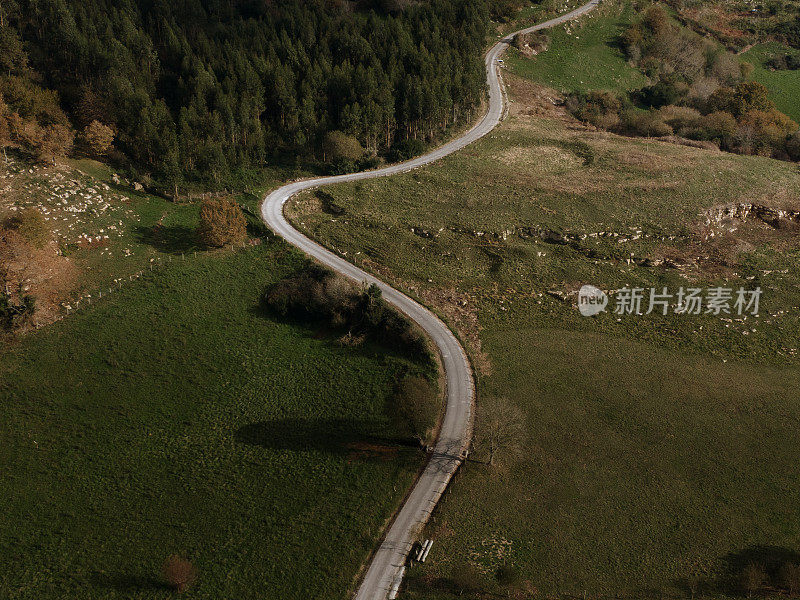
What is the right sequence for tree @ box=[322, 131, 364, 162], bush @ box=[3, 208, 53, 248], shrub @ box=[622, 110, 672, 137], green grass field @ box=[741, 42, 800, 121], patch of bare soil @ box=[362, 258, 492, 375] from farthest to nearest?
green grass field @ box=[741, 42, 800, 121]
shrub @ box=[622, 110, 672, 137]
tree @ box=[322, 131, 364, 162]
bush @ box=[3, 208, 53, 248]
patch of bare soil @ box=[362, 258, 492, 375]

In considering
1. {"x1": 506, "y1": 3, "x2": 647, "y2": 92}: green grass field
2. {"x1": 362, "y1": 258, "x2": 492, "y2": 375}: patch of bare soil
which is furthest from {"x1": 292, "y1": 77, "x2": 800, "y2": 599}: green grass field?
{"x1": 506, "y1": 3, "x2": 647, "y2": 92}: green grass field

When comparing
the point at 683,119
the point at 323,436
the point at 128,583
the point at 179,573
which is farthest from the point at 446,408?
the point at 683,119

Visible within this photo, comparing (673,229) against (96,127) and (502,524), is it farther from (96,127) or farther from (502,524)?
(96,127)

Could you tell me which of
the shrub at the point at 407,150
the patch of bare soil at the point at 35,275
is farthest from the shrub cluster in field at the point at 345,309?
the shrub at the point at 407,150

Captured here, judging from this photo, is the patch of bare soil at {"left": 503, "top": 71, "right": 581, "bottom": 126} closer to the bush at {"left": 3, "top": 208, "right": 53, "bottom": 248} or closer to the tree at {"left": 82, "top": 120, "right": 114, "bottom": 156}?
the tree at {"left": 82, "top": 120, "right": 114, "bottom": 156}

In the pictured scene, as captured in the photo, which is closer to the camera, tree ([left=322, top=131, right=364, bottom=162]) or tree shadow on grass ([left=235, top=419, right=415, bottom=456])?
tree shadow on grass ([left=235, top=419, right=415, bottom=456])

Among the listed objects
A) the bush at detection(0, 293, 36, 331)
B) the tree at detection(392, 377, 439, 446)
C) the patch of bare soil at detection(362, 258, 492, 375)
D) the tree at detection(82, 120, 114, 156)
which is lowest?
the tree at detection(392, 377, 439, 446)
